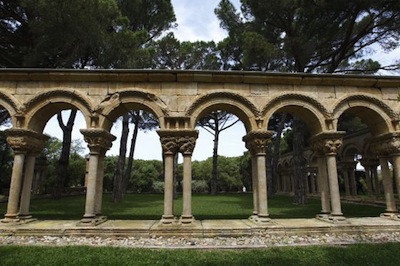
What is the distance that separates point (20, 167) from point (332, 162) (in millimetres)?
8845

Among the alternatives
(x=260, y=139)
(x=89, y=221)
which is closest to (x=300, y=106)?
(x=260, y=139)

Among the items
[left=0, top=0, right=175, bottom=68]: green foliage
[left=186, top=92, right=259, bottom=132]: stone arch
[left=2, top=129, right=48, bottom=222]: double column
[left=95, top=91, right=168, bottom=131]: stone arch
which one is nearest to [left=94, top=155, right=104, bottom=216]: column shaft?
[left=95, top=91, right=168, bottom=131]: stone arch

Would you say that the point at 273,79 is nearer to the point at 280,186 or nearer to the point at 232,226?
the point at 232,226

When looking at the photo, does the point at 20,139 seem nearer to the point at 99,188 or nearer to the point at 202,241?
the point at 99,188

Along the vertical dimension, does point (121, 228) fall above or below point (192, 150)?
below

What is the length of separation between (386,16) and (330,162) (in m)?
9.03

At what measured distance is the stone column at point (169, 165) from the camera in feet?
23.6

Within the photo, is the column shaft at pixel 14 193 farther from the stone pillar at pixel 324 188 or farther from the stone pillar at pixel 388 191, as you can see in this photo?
the stone pillar at pixel 388 191

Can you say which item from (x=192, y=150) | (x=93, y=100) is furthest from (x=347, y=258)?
(x=93, y=100)

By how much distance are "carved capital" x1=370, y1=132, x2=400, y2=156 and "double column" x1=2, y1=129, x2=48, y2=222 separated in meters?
10.5

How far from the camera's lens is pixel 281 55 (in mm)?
15953

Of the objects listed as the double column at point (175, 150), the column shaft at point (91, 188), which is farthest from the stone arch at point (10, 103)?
the double column at point (175, 150)

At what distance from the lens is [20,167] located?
739 cm

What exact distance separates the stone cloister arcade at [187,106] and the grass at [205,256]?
1.77 m
